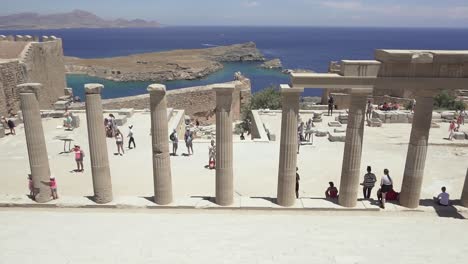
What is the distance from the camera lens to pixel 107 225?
28.7ft

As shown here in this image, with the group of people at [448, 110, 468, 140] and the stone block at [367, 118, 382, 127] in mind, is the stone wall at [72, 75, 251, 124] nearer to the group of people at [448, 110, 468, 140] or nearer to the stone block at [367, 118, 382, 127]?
the stone block at [367, 118, 382, 127]

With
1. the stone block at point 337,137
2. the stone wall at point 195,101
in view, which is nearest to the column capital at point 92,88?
the stone block at point 337,137

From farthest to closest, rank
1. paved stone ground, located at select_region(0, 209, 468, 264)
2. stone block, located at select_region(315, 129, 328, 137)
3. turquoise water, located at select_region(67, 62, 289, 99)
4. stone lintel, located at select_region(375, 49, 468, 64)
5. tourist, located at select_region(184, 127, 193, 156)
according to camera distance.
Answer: turquoise water, located at select_region(67, 62, 289, 99)
stone block, located at select_region(315, 129, 328, 137)
tourist, located at select_region(184, 127, 193, 156)
stone lintel, located at select_region(375, 49, 468, 64)
paved stone ground, located at select_region(0, 209, 468, 264)

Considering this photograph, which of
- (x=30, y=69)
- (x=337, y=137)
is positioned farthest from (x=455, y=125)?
(x=30, y=69)

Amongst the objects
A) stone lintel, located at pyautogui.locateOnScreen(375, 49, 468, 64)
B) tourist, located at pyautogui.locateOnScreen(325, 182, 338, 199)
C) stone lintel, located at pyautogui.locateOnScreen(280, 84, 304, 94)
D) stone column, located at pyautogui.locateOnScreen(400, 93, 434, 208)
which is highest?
stone lintel, located at pyautogui.locateOnScreen(375, 49, 468, 64)

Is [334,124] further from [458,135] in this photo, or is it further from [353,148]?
[353,148]

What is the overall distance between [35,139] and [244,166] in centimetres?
763

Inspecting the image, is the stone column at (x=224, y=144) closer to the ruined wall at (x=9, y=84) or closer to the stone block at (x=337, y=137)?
the stone block at (x=337, y=137)

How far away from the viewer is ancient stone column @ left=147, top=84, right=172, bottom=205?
9812mm

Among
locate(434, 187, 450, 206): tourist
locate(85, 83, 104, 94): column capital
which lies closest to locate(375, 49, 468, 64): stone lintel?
locate(434, 187, 450, 206): tourist

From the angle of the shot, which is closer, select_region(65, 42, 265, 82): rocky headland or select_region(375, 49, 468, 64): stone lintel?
select_region(375, 49, 468, 64): stone lintel

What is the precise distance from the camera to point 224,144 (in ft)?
33.1

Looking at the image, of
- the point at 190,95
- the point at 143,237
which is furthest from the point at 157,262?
the point at 190,95

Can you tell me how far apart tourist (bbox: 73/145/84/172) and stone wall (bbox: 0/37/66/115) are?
12.9 metres
